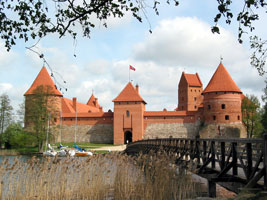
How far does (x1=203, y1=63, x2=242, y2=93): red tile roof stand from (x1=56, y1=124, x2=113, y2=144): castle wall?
12.9 m

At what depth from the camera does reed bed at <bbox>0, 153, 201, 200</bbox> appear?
6.66 m

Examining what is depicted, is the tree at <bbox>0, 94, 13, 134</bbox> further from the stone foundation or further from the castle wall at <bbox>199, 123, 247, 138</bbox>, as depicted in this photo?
the castle wall at <bbox>199, 123, 247, 138</bbox>

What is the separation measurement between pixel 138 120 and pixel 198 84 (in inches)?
757

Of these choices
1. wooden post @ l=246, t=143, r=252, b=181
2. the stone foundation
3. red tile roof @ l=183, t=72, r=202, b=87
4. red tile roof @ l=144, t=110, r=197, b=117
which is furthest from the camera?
red tile roof @ l=183, t=72, r=202, b=87

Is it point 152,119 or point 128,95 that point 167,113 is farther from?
point 128,95

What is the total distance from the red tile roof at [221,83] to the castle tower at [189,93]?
45.6 ft

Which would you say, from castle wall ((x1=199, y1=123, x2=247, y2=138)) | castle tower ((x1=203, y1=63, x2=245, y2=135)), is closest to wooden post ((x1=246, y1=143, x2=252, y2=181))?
castle wall ((x1=199, y1=123, x2=247, y2=138))

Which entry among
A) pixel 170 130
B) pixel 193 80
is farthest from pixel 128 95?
pixel 193 80

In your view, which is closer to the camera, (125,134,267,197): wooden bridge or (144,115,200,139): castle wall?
(125,134,267,197): wooden bridge

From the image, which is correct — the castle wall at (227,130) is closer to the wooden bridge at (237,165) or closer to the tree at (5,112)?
the tree at (5,112)

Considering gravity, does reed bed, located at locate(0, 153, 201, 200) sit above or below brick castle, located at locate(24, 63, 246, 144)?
below

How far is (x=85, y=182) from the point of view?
7.27 meters

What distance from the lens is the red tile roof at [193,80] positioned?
53.1 meters

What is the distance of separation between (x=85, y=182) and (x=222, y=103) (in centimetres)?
3154
